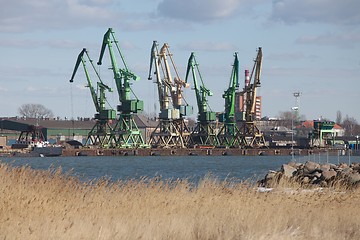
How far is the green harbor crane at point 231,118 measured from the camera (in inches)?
5049

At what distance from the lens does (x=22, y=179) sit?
56.3 ft

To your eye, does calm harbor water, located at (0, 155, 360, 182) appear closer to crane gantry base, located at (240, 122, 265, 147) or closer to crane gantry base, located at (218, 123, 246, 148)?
crane gantry base, located at (240, 122, 265, 147)

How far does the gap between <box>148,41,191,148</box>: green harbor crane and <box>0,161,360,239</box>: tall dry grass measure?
103393 mm

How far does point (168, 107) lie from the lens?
12456 cm

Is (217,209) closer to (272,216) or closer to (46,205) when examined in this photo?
(272,216)

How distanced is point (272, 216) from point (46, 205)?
13.7 ft

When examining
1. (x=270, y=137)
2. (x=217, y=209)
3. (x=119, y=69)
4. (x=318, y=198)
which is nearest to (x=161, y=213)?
(x=217, y=209)

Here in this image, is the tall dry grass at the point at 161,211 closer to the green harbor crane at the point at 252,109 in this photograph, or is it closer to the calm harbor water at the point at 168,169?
the calm harbor water at the point at 168,169

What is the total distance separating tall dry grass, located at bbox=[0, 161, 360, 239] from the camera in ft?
44.1

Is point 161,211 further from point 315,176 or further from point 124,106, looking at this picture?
point 124,106

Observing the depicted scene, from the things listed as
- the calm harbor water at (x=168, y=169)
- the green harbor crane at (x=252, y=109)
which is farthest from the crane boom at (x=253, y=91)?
the calm harbor water at (x=168, y=169)

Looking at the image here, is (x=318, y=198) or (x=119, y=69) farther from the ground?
(x=119, y=69)

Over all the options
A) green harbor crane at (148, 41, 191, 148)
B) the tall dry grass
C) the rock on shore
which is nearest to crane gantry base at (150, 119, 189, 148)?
green harbor crane at (148, 41, 191, 148)

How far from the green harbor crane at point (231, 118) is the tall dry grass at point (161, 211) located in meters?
109
